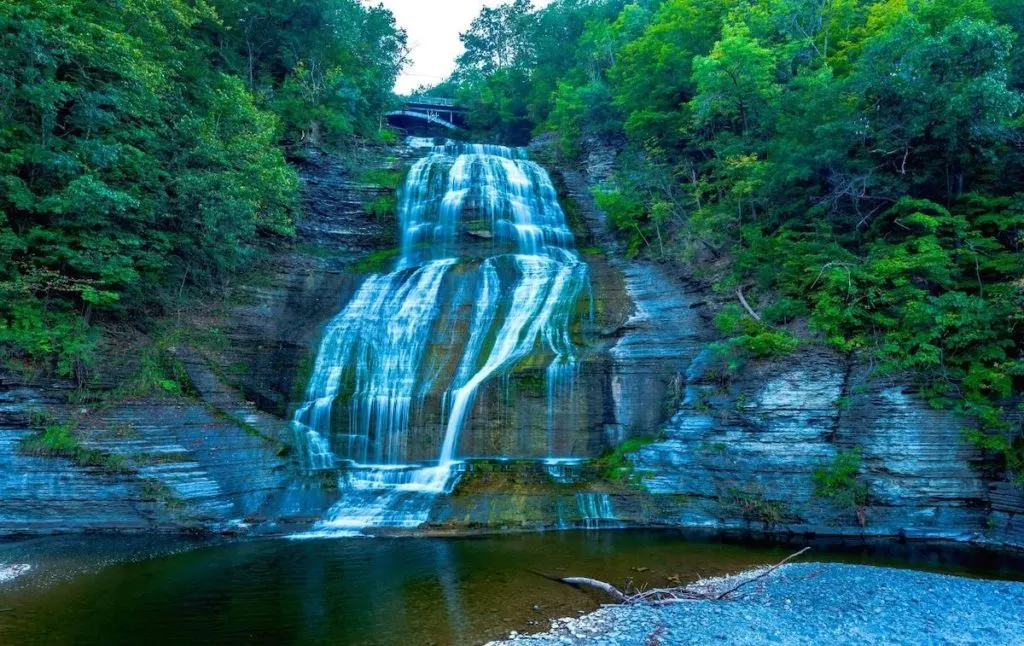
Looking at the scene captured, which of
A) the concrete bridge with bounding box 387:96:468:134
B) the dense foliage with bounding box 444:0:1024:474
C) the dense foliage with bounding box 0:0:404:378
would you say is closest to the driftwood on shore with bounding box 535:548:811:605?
the dense foliage with bounding box 444:0:1024:474

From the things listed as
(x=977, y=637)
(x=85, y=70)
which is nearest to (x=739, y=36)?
(x=977, y=637)

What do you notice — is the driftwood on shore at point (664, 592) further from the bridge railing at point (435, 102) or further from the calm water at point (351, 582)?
the bridge railing at point (435, 102)

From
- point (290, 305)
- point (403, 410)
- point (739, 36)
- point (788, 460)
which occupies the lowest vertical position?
point (788, 460)

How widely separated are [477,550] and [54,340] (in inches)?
411

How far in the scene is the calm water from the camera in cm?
732

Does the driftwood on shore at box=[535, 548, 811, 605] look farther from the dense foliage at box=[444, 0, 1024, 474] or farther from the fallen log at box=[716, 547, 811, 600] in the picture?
the dense foliage at box=[444, 0, 1024, 474]

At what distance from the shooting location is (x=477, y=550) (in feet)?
35.1

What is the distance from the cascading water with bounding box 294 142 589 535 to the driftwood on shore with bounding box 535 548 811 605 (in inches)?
189

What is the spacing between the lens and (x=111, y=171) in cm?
1361

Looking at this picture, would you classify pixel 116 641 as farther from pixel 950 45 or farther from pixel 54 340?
pixel 950 45

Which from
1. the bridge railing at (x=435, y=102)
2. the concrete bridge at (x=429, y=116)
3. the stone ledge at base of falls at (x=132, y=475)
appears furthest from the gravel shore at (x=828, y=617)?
the bridge railing at (x=435, y=102)

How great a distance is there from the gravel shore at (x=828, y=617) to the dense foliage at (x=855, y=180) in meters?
4.10

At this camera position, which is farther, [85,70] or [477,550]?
[85,70]

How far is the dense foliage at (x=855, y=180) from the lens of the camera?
37.7 ft
